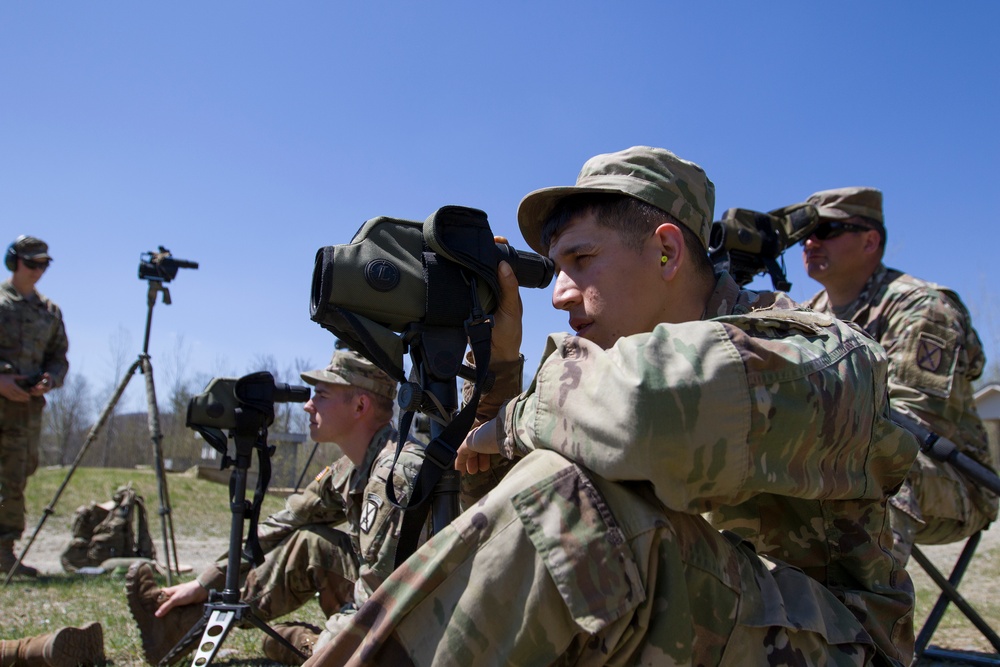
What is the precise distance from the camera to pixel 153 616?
4.04 meters

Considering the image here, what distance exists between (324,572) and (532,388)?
3.08 meters

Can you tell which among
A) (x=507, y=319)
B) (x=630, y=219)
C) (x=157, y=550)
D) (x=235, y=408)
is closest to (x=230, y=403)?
(x=235, y=408)

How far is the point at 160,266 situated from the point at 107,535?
275 cm

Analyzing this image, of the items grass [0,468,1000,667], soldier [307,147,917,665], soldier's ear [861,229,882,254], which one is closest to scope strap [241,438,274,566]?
grass [0,468,1000,667]

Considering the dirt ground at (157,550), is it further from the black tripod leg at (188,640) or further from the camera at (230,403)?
the camera at (230,403)

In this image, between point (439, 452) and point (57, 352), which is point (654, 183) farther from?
point (57, 352)

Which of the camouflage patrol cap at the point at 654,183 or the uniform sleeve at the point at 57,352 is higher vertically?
the camouflage patrol cap at the point at 654,183

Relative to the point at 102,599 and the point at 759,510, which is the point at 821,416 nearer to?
the point at 759,510

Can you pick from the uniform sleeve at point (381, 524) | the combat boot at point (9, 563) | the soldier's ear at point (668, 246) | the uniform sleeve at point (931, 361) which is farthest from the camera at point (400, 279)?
the combat boot at point (9, 563)

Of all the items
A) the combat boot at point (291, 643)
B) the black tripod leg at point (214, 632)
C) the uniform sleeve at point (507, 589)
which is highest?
the uniform sleeve at point (507, 589)

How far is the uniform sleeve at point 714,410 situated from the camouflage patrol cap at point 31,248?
280 inches

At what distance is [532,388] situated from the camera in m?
1.67

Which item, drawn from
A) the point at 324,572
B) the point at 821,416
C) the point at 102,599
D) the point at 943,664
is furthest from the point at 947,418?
the point at 102,599

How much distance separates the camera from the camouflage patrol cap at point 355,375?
14.3ft
